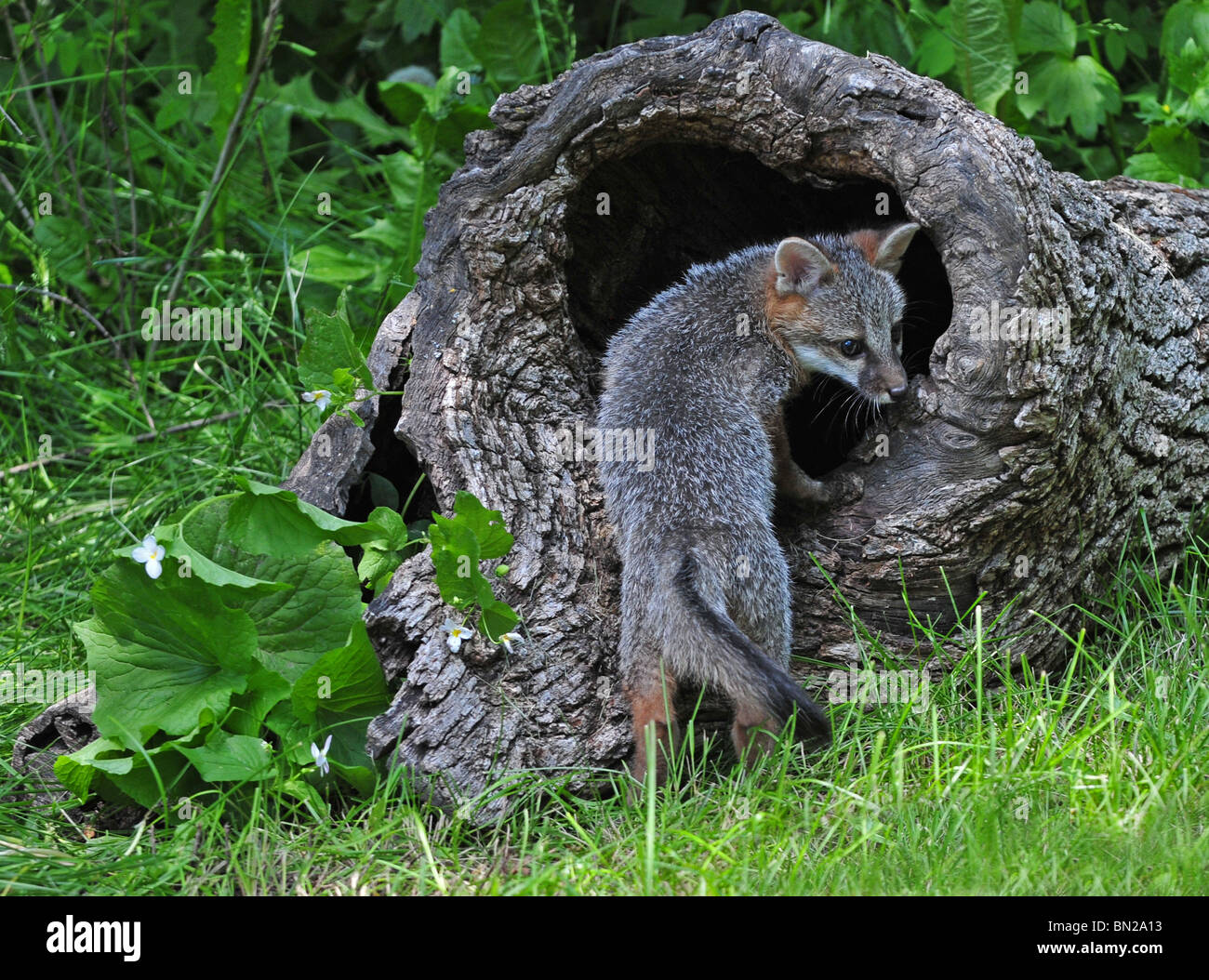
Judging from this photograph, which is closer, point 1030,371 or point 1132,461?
point 1030,371

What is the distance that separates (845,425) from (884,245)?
29.3 inches

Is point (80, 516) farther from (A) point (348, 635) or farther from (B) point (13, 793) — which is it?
(A) point (348, 635)

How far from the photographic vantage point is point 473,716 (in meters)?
3.41

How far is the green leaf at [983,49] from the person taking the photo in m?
5.24

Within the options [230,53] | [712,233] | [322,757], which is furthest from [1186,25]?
[322,757]

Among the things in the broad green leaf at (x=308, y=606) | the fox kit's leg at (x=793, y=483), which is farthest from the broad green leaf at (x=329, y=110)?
the broad green leaf at (x=308, y=606)

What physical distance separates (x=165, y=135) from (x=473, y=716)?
498 centimetres

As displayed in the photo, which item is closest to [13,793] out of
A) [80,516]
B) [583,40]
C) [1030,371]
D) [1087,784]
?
[80,516]

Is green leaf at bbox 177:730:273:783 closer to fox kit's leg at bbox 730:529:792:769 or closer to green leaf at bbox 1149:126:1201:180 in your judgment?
fox kit's leg at bbox 730:529:792:769

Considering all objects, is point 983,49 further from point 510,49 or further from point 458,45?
point 458,45

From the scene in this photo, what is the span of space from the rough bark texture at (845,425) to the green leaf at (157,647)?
0.47m

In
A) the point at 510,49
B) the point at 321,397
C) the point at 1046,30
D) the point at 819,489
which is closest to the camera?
the point at 321,397

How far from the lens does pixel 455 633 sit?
3406 mm

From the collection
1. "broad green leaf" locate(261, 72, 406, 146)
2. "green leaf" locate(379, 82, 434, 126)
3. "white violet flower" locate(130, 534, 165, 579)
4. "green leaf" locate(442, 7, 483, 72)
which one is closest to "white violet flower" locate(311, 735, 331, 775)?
"white violet flower" locate(130, 534, 165, 579)
